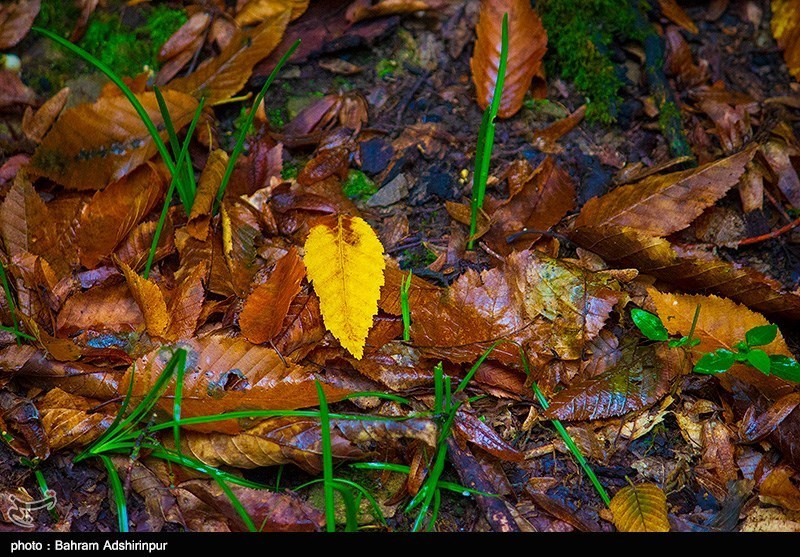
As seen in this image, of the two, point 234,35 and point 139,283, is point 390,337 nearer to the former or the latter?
point 139,283

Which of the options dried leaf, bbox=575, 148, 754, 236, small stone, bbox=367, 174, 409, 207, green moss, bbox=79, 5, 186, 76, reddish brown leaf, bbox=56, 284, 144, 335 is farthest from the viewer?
green moss, bbox=79, 5, 186, 76

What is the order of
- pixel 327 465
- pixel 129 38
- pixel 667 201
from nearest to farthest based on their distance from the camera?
1. pixel 327 465
2. pixel 667 201
3. pixel 129 38

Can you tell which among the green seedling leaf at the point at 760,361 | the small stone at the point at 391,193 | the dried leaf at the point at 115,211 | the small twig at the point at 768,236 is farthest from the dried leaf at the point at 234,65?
the green seedling leaf at the point at 760,361

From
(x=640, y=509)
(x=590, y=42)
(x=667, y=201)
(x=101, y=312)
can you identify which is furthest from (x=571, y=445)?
(x=590, y=42)

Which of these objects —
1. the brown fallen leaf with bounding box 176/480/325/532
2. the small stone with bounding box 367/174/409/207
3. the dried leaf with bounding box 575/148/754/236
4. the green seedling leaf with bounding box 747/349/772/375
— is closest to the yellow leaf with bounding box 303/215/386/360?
the small stone with bounding box 367/174/409/207

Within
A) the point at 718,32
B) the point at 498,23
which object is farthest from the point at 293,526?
the point at 718,32

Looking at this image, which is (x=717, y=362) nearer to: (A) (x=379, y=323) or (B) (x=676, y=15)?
(A) (x=379, y=323)

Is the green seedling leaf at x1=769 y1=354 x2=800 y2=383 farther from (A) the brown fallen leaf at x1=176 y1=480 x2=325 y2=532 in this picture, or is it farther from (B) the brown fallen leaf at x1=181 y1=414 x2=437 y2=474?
(A) the brown fallen leaf at x1=176 y1=480 x2=325 y2=532
